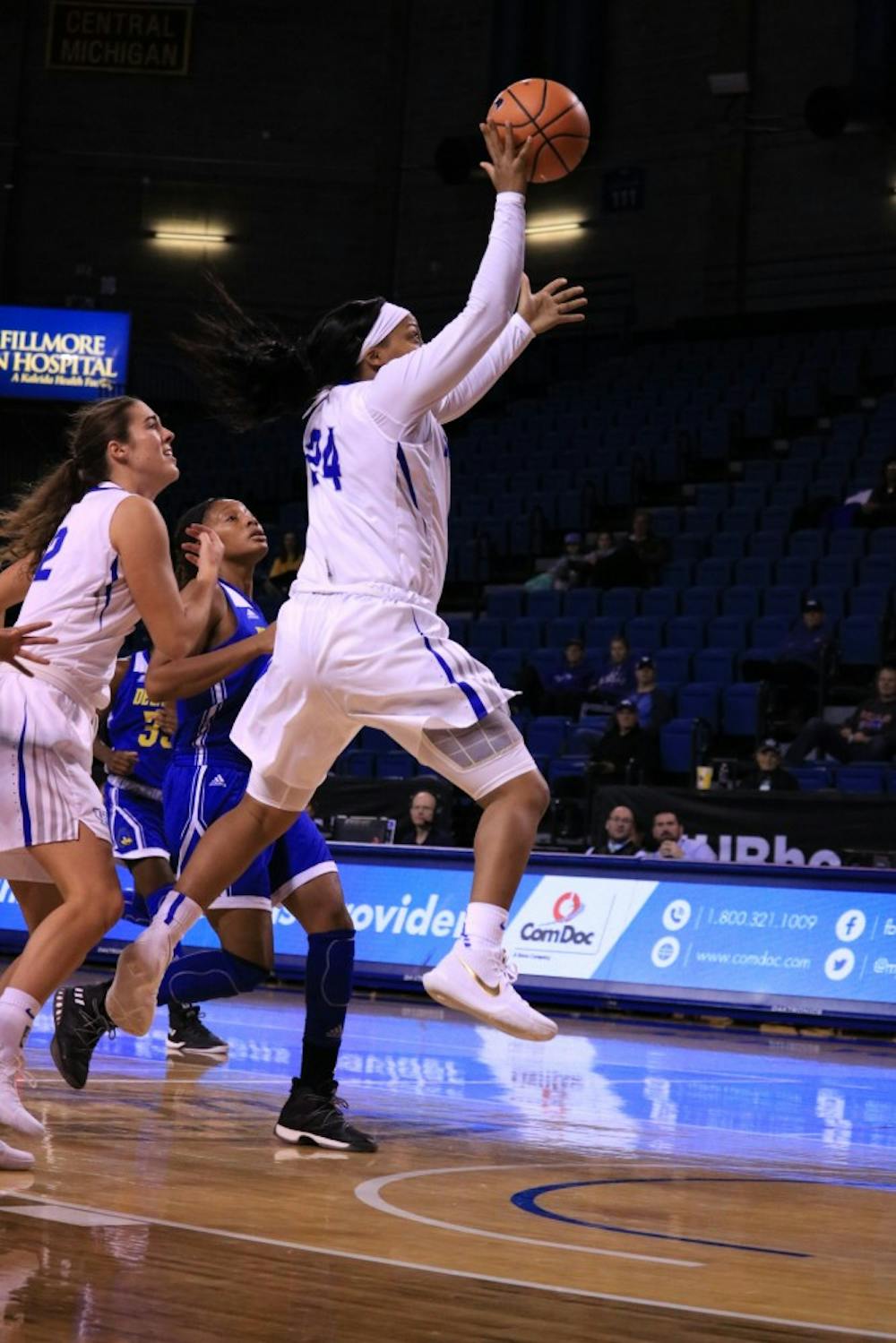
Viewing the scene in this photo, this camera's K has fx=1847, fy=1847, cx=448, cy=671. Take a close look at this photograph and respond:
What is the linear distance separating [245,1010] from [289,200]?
21.6 meters

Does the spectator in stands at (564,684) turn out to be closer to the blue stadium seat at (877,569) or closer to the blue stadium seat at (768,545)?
the blue stadium seat at (768,545)

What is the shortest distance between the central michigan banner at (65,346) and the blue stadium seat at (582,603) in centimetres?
1049

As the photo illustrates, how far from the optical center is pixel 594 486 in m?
22.6

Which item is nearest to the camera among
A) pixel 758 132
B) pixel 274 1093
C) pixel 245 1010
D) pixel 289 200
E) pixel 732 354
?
pixel 274 1093

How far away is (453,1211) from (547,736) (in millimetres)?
12576

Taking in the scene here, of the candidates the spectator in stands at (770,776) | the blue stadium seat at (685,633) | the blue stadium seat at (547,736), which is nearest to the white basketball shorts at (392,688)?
the spectator in stands at (770,776)

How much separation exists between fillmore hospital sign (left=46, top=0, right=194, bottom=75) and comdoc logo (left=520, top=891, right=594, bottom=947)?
70.7 feet

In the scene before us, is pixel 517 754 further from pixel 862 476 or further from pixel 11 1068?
pixel 862 476

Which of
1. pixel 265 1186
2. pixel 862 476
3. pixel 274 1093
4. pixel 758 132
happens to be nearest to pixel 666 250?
pixel 758 132

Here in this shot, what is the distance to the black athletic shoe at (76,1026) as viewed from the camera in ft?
18.1

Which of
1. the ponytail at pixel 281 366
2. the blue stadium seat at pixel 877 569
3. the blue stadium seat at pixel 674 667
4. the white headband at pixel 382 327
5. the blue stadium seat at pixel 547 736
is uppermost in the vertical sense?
the blue stadium seat at pixel 877 569

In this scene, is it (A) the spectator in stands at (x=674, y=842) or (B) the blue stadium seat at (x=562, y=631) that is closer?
(A) the spectator in stands at (x=674, y=842)

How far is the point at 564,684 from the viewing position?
57.4ft

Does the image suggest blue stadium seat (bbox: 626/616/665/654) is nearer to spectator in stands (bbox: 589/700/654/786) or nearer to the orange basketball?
spectator in stands (bbox: 589/700/654/786)
